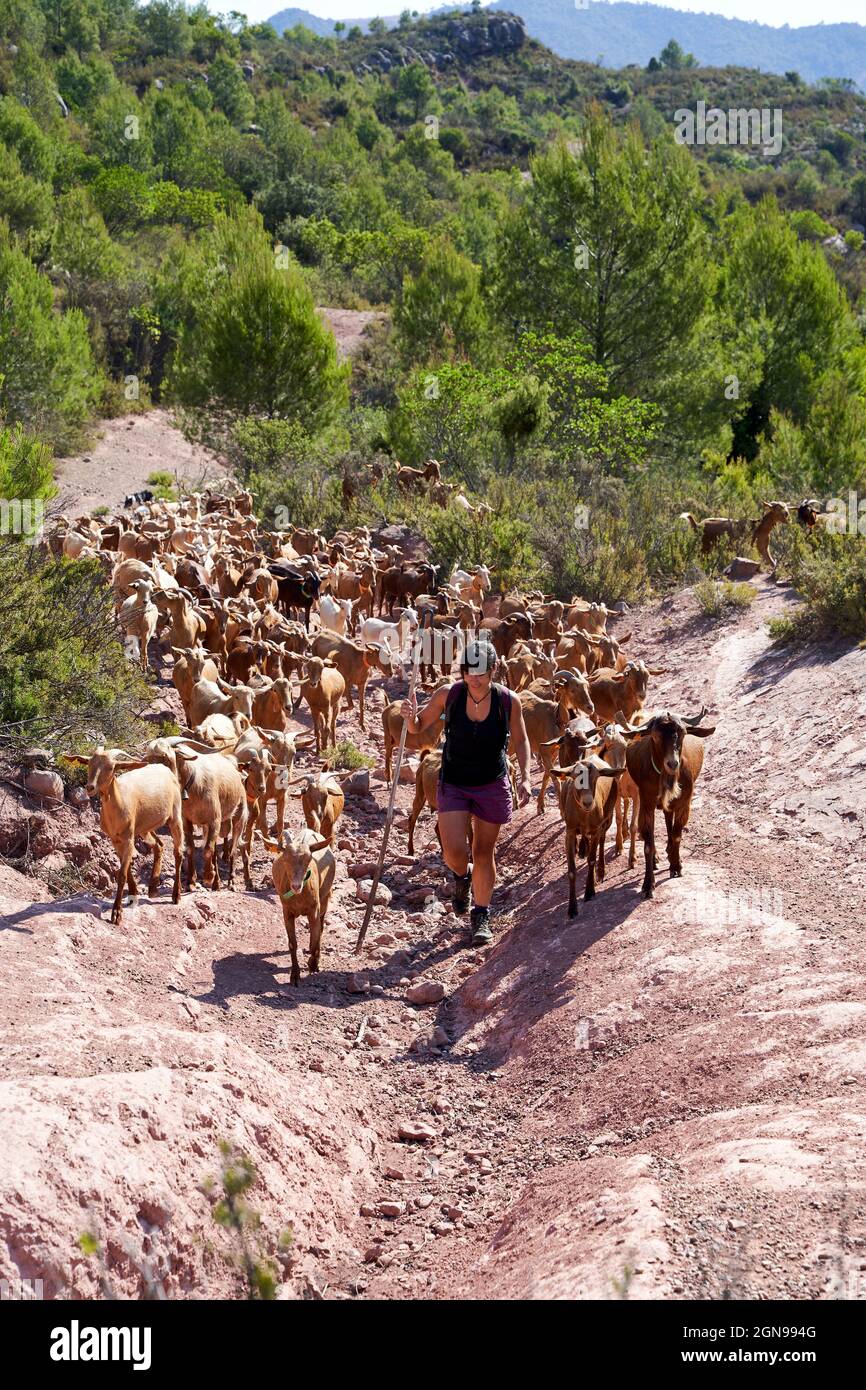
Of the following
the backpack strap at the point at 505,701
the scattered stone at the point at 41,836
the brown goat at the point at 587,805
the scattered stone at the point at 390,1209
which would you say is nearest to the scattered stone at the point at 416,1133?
the scattered stone at the point at 390,1209

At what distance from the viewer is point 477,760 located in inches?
337

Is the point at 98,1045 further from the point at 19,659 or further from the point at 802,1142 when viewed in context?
the point at 19,659

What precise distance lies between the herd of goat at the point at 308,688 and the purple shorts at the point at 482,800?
0.47 m

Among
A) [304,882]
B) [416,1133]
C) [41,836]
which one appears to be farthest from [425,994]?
[41,836]

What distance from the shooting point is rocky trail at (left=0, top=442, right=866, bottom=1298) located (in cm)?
489

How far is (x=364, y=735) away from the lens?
48.8 feet

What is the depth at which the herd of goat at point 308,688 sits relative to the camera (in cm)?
870

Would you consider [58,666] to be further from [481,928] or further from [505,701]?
[505,701]

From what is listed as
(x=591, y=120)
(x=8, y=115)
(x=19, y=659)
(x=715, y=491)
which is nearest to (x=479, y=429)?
(x=715, y=491)

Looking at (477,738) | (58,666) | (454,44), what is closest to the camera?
(477,738)

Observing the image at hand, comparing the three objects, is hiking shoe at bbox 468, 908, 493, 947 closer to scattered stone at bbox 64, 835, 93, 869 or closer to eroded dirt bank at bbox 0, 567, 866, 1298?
eroded dirt bank at bbox 0, 567, 866, 1298

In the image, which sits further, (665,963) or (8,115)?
(8,115)

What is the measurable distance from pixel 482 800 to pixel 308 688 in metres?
4.82

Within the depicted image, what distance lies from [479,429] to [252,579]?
38.7ft
